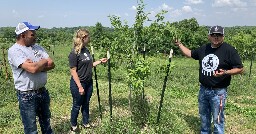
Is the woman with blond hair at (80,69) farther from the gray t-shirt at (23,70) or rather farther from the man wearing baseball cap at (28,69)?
the gray t-shirt at (23,70)

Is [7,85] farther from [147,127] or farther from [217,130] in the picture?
[217,130]

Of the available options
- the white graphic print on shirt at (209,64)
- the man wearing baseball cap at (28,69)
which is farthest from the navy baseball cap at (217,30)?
the man wearing baseball cap at (28,69)

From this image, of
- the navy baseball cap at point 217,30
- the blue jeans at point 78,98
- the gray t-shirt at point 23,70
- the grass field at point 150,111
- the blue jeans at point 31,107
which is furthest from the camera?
the grass field at point 150,111

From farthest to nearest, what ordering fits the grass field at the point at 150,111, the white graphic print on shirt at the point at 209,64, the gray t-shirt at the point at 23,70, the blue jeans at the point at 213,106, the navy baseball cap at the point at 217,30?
the grass field at the point at 150,111, the blue jeans at the point at 213,106, the white graphic print on shirt at the point at 209,64, the navy baseball cap at the point at 217,30, the gray t-shirt at the point at 23,70

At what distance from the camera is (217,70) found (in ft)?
18.2

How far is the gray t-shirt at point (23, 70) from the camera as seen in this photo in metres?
4.63

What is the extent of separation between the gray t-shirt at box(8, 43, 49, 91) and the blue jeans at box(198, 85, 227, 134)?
3291mm

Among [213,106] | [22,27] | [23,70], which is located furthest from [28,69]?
[213,106]

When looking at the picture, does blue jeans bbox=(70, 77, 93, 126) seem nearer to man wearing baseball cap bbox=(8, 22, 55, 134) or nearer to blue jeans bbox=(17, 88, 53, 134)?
blue jeans bbox=(17, 88, 53, 134)

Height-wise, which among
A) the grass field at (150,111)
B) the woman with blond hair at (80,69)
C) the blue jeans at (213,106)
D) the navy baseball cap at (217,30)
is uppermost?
the navy baseball cap at (217,30)

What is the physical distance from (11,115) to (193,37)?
149ft

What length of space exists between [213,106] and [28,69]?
3.67 meters

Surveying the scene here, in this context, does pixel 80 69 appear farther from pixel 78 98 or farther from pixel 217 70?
pixel 217 70

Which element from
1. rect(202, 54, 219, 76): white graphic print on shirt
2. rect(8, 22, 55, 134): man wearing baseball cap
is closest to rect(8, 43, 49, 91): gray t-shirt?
rect(8, 22, 55, 134): man wearing baseball cap
